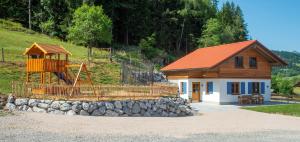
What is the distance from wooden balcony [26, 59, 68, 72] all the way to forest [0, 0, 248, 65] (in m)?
22.9

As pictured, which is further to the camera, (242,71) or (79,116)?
(242,71)

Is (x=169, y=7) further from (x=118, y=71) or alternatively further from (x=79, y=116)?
(x=79, y=116)

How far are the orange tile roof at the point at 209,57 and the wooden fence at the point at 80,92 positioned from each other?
11619 mm

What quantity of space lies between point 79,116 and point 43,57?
7.96 meters

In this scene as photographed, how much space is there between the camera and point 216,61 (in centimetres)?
3431

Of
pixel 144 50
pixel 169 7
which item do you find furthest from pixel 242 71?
pixel 169 7

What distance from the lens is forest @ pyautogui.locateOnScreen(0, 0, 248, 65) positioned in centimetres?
6206

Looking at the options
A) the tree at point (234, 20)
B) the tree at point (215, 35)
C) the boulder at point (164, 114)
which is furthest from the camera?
the tree at point (234, 20)

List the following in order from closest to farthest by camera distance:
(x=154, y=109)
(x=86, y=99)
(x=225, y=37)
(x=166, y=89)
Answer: (x=86, y=99), (x=154, y=109), (x=166, y=89), (x=225, y=37)

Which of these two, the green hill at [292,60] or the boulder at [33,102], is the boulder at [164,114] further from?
the green hill at [292,60]

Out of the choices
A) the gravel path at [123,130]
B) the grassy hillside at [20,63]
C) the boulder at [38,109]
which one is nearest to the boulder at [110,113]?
the gravel path at [123,130]

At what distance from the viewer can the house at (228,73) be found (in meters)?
34.7

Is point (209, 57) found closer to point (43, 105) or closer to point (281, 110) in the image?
point (281, 110)

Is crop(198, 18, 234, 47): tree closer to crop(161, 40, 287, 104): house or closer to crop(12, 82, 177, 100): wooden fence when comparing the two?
crop(161, 40, 287, 104): house
